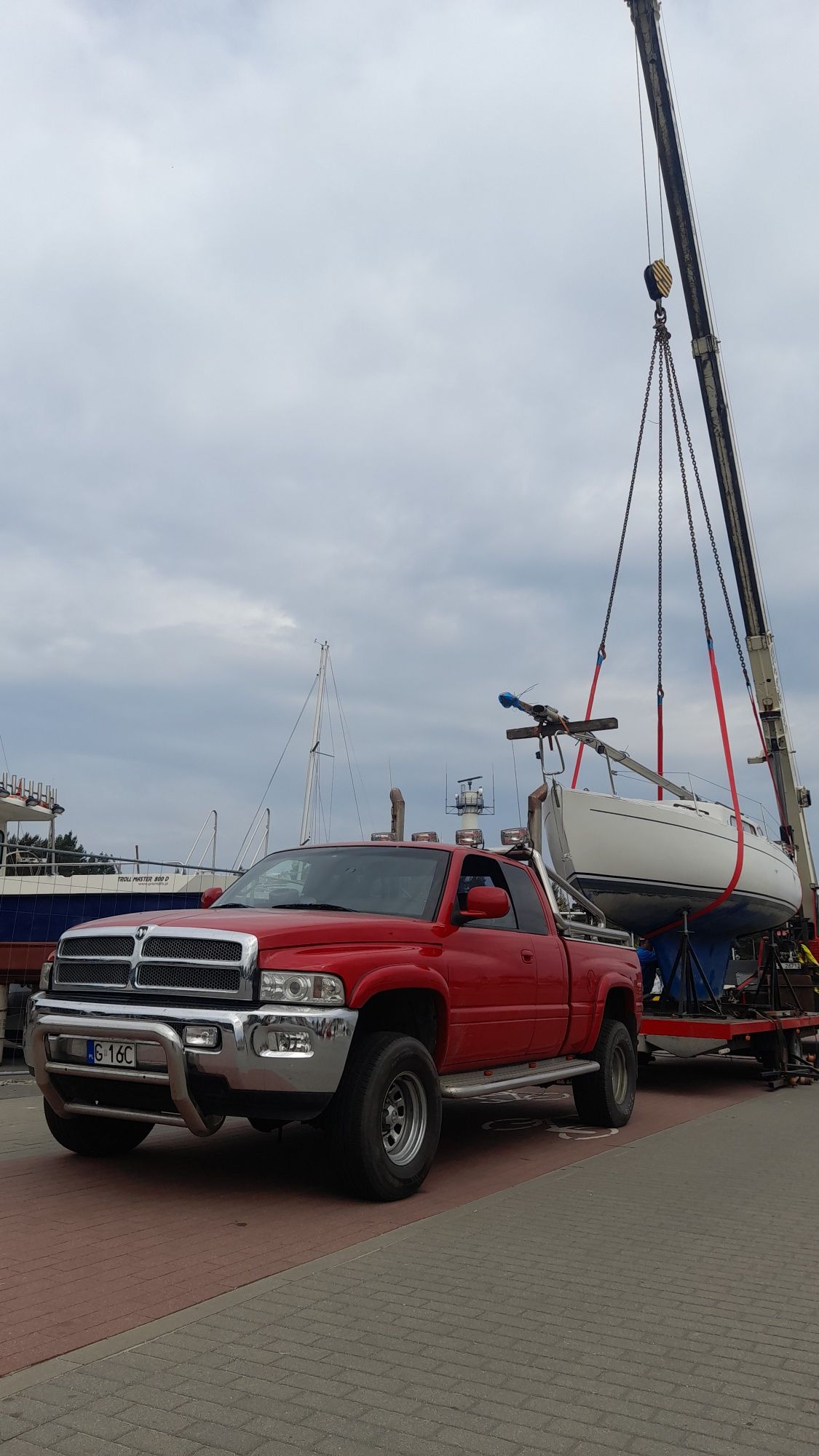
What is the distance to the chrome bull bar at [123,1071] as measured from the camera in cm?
500

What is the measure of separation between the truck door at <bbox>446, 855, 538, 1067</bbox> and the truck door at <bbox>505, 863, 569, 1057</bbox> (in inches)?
3.5

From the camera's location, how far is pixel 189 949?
Result: 209 inches

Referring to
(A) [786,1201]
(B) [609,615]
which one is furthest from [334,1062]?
(B) [609,615]

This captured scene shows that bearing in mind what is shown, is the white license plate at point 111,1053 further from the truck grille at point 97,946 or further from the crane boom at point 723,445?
the crane boom at point 723,445

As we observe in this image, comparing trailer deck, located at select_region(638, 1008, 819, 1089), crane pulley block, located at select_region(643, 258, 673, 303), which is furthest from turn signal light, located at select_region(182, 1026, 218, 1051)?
crane pulley block, located at select_region(643, 258, 673, 303)

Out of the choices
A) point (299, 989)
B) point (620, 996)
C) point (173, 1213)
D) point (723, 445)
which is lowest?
point (173, 1213)

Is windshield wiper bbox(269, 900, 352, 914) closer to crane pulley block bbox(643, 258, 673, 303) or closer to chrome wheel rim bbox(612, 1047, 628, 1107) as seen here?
chrome wheel rim bbox(612, 1047, 628, 1107)

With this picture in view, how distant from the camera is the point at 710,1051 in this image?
1149 cm

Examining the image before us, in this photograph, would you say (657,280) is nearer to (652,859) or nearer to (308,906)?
(652,859)

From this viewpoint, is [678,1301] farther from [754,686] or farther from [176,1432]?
[754,686]

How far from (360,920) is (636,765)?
34.0ft

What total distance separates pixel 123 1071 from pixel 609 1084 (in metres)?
4.59

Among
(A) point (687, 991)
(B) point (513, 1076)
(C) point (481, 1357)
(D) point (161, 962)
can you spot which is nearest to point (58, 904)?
(A) point (687, 991)

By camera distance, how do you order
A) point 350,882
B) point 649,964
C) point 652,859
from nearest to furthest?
1. point 350,882
2. point 652,859
3. point 649,964
